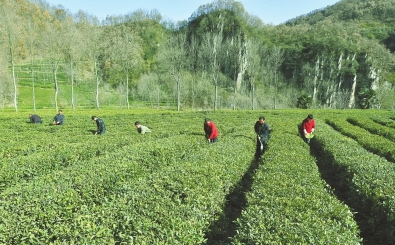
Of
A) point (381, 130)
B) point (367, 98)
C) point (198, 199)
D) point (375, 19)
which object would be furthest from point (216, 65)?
point (375, 19)

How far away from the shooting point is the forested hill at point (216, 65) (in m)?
65.1

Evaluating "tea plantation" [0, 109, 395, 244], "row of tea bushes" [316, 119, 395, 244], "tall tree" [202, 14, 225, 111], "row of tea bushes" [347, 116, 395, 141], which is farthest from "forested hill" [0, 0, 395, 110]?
"row of tea bushes" [316, 119, 395, 244]

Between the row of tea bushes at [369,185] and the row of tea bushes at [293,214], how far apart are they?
99cm

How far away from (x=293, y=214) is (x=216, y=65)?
61.4 meters

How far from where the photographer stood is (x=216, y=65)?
64188mm

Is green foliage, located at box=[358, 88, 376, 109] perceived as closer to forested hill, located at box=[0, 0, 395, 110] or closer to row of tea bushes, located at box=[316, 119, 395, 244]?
forested hill, located at box=[0, 0, 395, 110]

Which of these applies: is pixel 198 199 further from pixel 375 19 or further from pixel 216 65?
pixel 375 19

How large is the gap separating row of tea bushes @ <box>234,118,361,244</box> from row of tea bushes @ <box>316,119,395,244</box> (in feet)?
3.26

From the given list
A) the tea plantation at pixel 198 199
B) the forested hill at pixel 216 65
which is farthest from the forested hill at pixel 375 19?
the tea plantation at pixel 198 199

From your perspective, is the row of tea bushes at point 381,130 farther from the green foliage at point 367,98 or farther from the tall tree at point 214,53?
the green foliage at point 367,98

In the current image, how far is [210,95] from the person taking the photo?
7894 cm

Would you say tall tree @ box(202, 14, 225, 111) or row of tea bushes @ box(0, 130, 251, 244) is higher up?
tall tree @ box(202, 14, 225, 111)

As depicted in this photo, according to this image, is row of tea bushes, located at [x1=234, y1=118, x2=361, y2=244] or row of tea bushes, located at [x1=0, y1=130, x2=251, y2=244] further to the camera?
row of tea bushes, located at [x1=0, y1=130, x2=251, y2=244]

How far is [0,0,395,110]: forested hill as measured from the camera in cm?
6512
